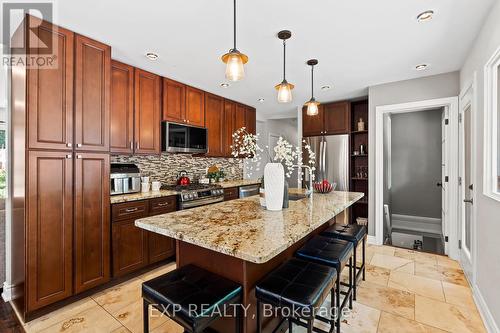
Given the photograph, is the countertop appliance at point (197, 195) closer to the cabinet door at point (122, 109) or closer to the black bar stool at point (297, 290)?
the cabinet door at point (122, 109)

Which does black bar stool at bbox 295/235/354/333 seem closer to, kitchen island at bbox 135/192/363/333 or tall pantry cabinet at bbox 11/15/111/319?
kitchen island at bbox 135/192/363/333

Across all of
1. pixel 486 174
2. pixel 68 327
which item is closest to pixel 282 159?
pixel 486 174

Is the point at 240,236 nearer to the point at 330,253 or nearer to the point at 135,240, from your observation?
the point at 330,253

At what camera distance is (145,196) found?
9.09ft

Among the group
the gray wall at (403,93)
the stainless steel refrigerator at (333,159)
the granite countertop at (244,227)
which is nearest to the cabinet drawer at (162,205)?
the granite countertop at (244,227)

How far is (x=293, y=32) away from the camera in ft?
7.25

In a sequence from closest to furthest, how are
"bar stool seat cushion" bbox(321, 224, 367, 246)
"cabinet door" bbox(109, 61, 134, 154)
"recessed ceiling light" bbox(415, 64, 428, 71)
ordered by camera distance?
"bar stool seat cushion" bbox(321, 224, 367, 246) → "cabinet door" bbox(109, 61, 134, 154) → "recessed ceiling light" bbox(415, 64, 428, 71)

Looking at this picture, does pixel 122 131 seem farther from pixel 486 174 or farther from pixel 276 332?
pixel 486 174

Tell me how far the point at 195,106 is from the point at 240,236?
3.03 m

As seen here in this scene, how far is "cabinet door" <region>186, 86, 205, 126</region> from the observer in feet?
12.2

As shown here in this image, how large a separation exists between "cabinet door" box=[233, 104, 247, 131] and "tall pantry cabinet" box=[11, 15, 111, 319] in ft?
8.42

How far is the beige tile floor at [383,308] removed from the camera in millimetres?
1893

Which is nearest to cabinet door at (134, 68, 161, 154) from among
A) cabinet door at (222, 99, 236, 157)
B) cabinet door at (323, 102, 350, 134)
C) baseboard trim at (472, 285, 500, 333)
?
cabinet door at (222, 99, 236, 157)

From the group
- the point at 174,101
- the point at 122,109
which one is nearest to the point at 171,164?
the point at 174,101
